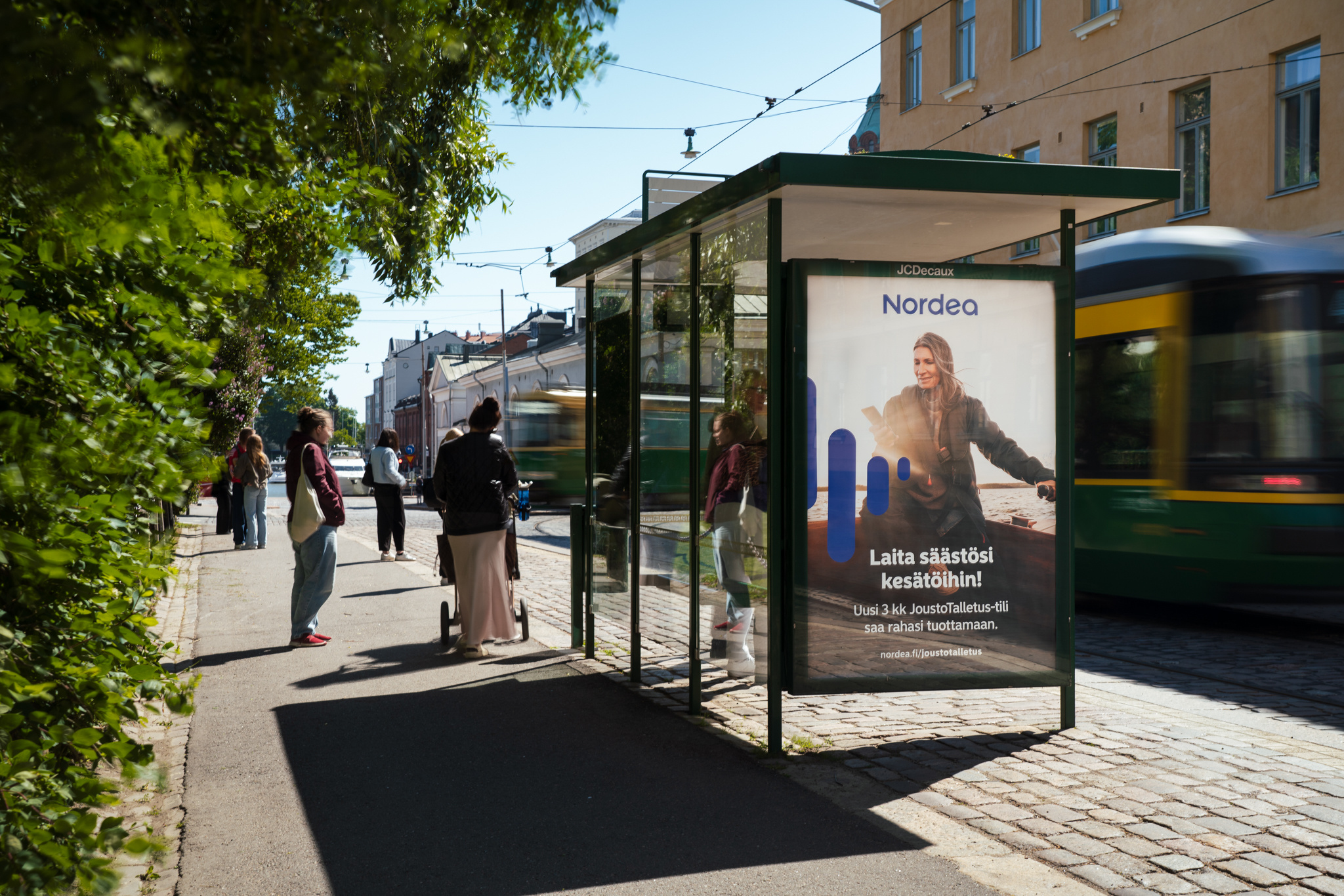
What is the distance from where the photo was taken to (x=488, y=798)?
15.8ft

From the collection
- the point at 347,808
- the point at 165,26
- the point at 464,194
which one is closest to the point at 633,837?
the point at 347,808

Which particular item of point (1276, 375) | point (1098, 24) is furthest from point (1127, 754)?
point (1098, 24)

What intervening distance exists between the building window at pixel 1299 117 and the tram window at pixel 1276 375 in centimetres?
933

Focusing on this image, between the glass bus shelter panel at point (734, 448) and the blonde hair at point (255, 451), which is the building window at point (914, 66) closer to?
the blonde hair at point (255, 451)

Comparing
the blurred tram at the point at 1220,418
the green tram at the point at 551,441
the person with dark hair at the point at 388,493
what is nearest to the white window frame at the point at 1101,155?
the green tram at the point at 551,441

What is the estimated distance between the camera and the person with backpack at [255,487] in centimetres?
1661

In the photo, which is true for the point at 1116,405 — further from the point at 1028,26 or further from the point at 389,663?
the point at 1028,26

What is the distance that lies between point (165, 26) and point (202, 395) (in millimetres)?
1035

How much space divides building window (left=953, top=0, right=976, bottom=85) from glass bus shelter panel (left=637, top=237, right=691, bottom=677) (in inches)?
777

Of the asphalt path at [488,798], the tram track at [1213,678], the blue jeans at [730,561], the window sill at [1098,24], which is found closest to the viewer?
the asphalt path at [488,798]

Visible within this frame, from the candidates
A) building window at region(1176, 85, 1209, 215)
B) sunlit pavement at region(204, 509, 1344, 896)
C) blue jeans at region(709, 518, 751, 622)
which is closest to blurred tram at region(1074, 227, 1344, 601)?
sunlit pavement at region(204, 509, 1344, 896)

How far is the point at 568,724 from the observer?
20.2 ft

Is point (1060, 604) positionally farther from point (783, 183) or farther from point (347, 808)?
point (347, 808)

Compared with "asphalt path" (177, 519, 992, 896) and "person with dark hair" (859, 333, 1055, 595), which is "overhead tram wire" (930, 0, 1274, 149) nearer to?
"person with dark hair" (859, 333, 1055, 595)
